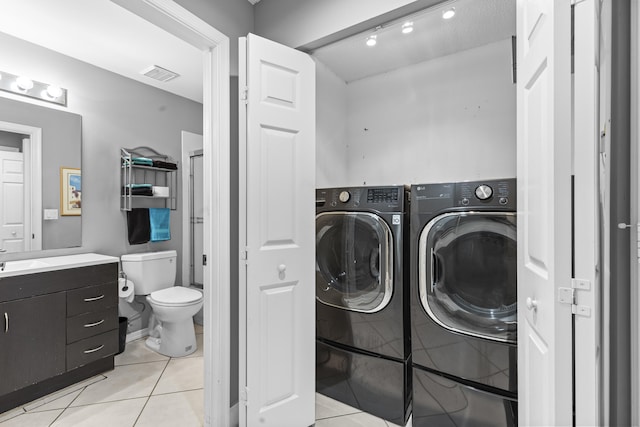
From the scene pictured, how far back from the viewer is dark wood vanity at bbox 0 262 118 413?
1886 millimetres

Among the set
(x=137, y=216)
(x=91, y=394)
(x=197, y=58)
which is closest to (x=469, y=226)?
(x=197, y=58)

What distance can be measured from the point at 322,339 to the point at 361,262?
0.61 meters

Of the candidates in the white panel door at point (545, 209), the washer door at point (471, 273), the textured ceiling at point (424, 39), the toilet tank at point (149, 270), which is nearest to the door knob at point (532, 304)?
the white panel door at point (545, 209)

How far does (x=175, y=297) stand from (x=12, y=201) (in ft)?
4.48

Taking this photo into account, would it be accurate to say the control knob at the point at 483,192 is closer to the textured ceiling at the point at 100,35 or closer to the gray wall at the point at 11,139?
the textured ceiling at the point at 100,35

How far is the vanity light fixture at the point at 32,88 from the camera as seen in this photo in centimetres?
226

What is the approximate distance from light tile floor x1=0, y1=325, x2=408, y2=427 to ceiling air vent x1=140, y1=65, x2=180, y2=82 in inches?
98.5

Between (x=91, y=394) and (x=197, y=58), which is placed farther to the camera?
(x=197, y=58)

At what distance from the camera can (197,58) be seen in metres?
2.55

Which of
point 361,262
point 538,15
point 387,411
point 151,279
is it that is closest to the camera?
point 538,15

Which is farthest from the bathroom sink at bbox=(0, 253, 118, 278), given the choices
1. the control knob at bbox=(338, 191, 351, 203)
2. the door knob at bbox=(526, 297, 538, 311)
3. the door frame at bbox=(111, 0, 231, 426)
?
the door knob at bbox=(526, 297, 538, 311)

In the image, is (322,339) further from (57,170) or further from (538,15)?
(57,170)

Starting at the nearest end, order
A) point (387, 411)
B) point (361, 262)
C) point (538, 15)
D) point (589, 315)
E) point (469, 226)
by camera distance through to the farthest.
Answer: point (589, 315), point (538, 15), point (469, 226), point (387, 411), point (361, 262)

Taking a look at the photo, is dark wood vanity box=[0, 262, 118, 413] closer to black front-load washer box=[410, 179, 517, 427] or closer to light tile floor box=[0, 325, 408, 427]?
light tile floor box=[0, 325, 408, 427]
